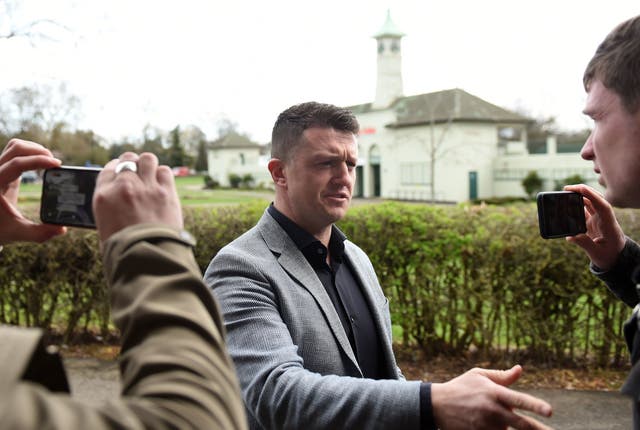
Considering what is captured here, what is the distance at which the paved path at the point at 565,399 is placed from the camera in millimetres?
5477

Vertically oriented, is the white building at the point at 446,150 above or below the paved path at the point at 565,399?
above

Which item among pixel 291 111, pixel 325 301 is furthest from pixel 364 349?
pixel 291 111

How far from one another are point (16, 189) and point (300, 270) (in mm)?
1153

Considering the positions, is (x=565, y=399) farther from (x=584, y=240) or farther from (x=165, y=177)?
(x=165, y=177)

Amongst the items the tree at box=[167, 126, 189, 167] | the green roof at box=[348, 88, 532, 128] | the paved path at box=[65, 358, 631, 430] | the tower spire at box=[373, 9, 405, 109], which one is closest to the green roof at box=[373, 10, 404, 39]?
the tower spire at box=[373, 9, 405, 109]

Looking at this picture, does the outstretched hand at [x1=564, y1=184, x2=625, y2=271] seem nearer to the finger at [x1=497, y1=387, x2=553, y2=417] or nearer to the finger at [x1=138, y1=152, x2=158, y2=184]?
the finger at [x1=497, y1=387, x2=553, y2=417]

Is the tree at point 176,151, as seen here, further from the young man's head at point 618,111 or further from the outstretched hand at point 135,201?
the outstretched hand at point 135,201

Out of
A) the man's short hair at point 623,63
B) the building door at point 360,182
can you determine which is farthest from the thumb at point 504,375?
the building door at point 360,182

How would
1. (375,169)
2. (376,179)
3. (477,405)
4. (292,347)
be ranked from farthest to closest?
(376,179) → (375,169) → (292,347) → (477,405)

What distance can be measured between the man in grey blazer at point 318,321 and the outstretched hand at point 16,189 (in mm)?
735

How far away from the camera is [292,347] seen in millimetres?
2246

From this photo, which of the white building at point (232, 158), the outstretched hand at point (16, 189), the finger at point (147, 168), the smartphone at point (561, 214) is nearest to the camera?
the finger at point (147, 168)

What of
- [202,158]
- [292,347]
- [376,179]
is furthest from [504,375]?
[202,158]

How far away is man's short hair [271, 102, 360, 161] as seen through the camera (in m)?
3.00
